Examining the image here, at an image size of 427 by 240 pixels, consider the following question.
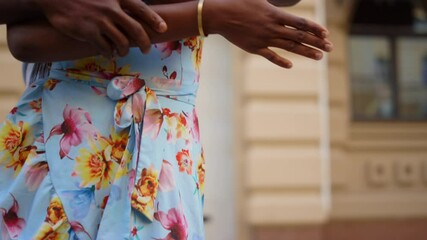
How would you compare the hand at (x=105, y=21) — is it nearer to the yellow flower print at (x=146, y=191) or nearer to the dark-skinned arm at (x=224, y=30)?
the dark-skinned arm at (x=224, y=30)

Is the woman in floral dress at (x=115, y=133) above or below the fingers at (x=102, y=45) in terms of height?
below

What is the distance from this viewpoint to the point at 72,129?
4.40 feet

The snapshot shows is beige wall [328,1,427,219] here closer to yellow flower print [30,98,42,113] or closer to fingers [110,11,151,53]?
yellow flower print [30,98,42,113]

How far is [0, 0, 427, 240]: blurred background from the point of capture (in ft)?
18.9

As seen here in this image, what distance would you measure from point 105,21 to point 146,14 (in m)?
0.07

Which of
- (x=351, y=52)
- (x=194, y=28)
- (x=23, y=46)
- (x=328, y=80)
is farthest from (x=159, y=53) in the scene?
(x=351, y=52)

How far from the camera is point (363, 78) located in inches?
269

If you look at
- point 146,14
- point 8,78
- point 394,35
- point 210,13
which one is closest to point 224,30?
point 210,13

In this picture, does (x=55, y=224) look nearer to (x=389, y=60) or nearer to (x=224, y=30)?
(x=224, y=30)

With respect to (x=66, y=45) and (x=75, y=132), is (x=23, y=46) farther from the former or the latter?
(x=75, y=132)

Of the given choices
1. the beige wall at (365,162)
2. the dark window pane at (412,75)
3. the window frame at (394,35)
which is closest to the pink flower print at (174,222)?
the beige wall at (365,162)

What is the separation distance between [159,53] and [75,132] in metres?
0.22

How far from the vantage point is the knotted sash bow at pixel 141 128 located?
128 cm

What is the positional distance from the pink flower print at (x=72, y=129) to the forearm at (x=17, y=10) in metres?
0.20
